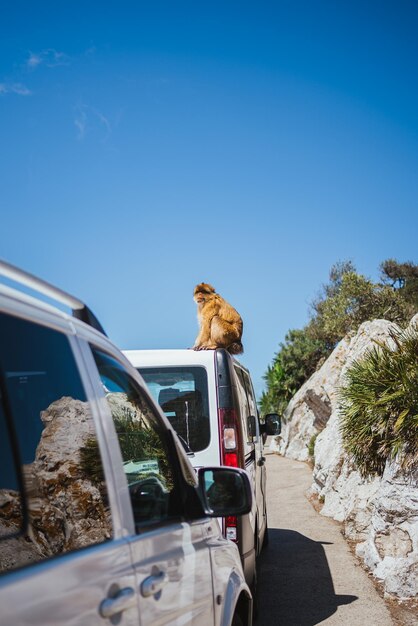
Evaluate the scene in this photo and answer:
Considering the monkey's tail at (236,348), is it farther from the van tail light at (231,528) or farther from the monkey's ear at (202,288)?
the van tail light at (231,528)

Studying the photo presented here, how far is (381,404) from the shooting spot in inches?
363

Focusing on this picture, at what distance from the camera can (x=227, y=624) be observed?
2941 millimetres

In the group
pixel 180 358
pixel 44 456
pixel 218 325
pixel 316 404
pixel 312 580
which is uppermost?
pixel 218 325

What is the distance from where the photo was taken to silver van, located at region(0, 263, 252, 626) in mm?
1583

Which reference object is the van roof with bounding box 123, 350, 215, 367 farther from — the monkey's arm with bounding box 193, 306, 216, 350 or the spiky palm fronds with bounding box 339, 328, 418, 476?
the monkey's arm with bounding box 193, 306, 216, 350

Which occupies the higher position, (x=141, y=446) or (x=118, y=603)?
(x=141, y=446)

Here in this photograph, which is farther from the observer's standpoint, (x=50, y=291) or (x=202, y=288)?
(x=202, y=288)

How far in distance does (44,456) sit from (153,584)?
513 millimetres

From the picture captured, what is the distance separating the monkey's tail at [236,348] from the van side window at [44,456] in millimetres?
8360

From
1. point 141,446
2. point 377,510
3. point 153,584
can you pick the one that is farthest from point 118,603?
point 377,510

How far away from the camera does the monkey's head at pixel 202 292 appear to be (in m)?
11.2

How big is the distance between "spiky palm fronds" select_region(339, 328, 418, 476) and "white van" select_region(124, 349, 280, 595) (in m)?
2.95

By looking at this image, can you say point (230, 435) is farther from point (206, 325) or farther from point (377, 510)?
point (206, 325)

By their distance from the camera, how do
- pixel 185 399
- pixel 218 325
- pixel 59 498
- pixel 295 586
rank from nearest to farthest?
pixel 59 498
pixel 185 399
pixel 295 586
pixel 218 325
